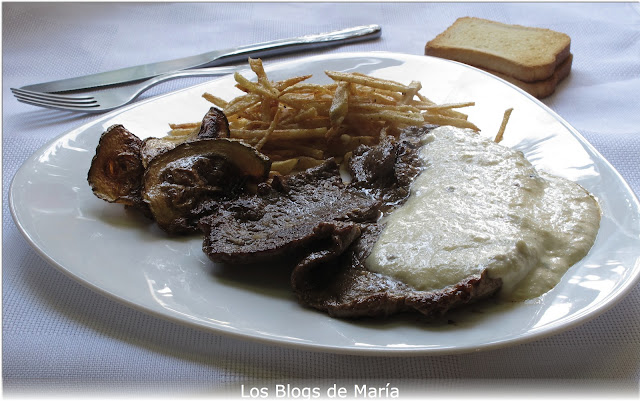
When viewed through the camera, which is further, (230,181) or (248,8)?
(248,8)

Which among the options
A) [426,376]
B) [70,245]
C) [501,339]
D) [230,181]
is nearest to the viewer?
[501,339]

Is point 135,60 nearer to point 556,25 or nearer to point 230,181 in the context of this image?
point 230,181

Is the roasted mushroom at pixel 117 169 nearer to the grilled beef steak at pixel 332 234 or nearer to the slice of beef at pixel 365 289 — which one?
the grilled beef steak at pixel 332 234

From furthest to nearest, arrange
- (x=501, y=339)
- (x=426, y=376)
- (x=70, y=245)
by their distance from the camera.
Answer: (x=70, y=245), (x=426, y=376), (x=501, y=339)

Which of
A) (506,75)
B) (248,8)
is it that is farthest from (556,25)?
(248,8)

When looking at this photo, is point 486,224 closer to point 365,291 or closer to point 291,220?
point 365,291

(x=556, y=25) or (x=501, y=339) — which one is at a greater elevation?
(x=501, y=339)

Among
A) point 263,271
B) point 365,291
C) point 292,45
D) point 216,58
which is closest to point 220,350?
point 263,271

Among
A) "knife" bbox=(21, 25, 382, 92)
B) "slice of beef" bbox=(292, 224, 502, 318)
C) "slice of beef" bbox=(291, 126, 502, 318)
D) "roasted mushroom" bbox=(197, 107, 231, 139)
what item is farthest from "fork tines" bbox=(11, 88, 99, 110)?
"slice of beef" bbox=(292, 224, 502, 318)
